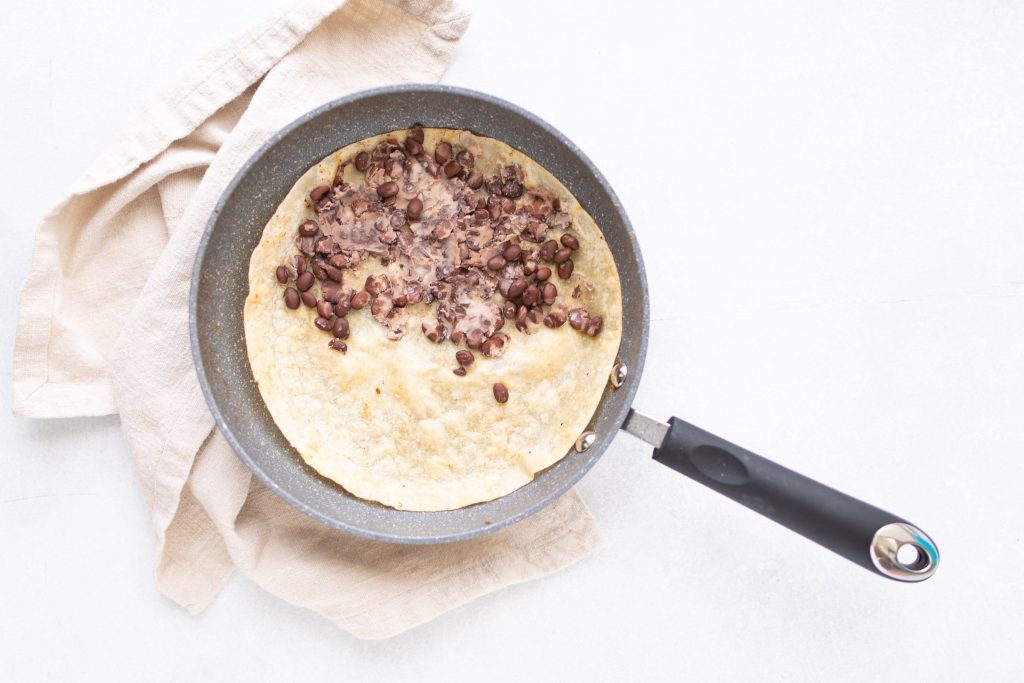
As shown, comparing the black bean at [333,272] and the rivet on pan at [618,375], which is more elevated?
the rivet on pan at [618,375]

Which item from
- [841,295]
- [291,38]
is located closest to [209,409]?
[291,38]

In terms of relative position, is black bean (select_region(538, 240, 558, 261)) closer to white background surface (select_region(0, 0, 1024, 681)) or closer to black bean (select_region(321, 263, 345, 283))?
white background surface (select_region(0, 0, 1024, 681))

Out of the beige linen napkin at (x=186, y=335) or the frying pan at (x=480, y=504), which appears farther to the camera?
the beige linen napkin at (x=186, y=335)

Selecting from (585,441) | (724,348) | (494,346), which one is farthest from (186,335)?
(724,348)

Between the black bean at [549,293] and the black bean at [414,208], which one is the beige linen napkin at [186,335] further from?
the black bean at [549,293]

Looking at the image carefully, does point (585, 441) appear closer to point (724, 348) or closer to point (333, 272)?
point (724, 348)

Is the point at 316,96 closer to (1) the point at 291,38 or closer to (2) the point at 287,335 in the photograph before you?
(1) the point at 291,38

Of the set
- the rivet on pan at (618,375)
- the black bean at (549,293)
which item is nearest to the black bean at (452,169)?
the black bean at (549,293)
